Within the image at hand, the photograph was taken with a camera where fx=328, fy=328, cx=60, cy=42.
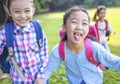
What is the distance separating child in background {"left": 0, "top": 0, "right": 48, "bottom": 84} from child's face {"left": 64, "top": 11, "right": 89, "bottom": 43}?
0.29 metres

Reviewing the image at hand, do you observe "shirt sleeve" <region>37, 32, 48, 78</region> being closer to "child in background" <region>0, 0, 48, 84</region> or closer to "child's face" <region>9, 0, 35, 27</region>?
"child in background" <region>0, 0, 48, 84</region>

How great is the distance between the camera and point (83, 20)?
9.71 ft

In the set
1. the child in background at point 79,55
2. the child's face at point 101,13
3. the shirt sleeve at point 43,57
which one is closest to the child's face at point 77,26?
the child in background at point 79,55

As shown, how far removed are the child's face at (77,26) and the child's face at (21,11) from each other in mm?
376

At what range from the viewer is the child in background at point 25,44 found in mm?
2957

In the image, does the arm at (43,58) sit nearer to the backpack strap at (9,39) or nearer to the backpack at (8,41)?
the backpack at (8,41)

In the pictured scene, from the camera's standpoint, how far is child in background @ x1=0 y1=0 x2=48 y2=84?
2957mm

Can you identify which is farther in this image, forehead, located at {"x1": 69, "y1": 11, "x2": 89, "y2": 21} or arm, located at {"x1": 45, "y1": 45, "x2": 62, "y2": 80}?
arm, located at {"x1": 45, "y1": 45, "x2": 62, "y2": 80}

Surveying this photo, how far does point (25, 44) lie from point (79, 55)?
0.51 metres

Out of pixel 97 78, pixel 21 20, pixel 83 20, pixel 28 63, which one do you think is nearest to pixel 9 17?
pixel 21 20

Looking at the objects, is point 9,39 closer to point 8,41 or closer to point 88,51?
point 8,41

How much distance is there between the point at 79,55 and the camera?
9.96 feet

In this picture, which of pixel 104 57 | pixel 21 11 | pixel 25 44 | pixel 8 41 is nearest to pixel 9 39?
pixel 8 41

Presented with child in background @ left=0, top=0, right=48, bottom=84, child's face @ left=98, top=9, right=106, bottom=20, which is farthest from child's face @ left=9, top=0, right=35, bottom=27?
child's face @ left=98, top=9, right=106, bottom=20
